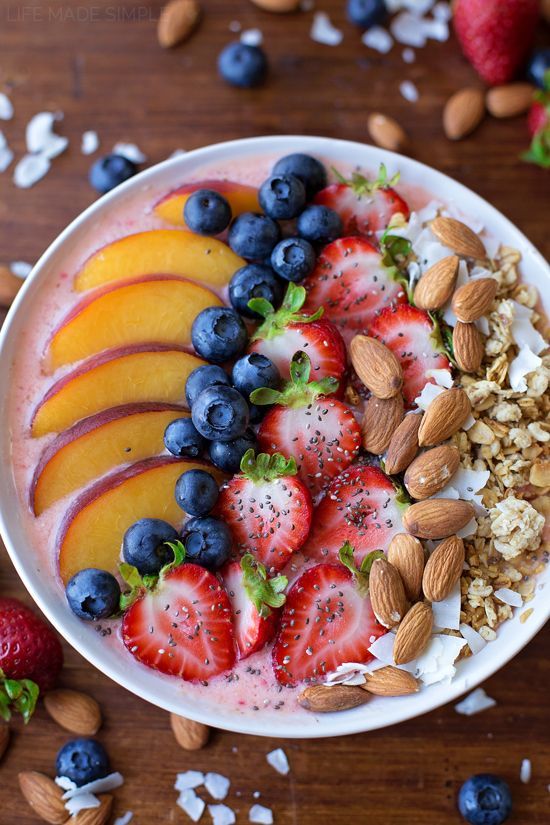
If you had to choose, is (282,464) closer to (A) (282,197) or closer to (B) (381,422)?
(B) (381,422)

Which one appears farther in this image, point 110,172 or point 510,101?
point 510,101

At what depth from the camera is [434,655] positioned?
5.23 feet

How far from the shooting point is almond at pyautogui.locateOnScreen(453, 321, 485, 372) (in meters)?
1.65

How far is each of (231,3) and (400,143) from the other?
56cm

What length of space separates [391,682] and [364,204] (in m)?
0.93

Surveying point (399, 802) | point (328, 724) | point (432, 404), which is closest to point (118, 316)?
point (432, 404)

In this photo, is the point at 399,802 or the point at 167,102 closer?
the point at 399,802

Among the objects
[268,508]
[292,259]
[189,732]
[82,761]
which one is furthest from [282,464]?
[82,761]

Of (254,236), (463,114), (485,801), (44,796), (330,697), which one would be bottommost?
(44,796)

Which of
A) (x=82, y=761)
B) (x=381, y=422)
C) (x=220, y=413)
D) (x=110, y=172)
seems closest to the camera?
(x=220, y=413)

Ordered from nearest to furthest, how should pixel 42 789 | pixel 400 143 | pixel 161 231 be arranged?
pixel 161 231 → pixel 42 789 → pixel 400 143

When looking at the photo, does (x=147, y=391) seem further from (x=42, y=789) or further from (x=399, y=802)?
(x=399, y=802)

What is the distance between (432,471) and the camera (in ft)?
5.18

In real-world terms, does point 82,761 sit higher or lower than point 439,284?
lower
